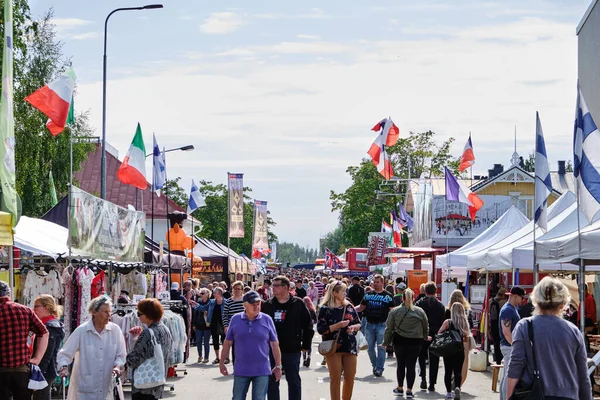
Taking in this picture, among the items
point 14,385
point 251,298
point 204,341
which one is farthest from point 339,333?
point 204,341

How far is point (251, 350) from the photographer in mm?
11039

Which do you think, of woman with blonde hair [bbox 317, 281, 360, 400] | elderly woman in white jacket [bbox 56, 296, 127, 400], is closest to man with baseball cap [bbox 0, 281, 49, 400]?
elderly woman in white jacket [bbox 56, 296, 127, 400]

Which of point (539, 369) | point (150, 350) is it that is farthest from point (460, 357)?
point (539, 369)

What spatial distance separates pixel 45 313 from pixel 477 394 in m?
7.83

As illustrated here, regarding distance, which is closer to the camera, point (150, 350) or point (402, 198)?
point (150, 350)

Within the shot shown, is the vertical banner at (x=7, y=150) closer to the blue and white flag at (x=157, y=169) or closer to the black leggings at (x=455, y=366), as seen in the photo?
the black leggings at (x=455, y=366)

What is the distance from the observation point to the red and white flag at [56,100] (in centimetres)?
1641

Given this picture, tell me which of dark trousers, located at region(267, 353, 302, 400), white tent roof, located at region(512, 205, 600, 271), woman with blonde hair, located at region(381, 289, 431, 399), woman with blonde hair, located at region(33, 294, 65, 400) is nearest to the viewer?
woman with blonde hair, located at region(33, 294, 65, 400)

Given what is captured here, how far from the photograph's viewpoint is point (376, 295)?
1983 centimetres

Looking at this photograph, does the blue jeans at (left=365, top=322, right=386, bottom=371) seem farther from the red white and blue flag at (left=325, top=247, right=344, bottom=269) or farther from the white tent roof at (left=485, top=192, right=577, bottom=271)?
the red white and blue flag at (left=325, top=247, right=344, bottom=269)

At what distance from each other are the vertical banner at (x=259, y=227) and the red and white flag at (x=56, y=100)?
110 ft

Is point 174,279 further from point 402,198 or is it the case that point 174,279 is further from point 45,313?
point 402,198

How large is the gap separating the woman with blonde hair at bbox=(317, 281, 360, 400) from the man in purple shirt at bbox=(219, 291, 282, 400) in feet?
7.55

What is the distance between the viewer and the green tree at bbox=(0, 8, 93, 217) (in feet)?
117
